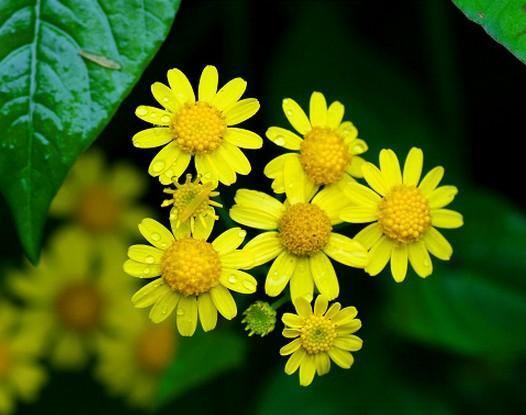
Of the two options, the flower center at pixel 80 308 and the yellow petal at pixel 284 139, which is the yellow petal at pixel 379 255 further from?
the flower center at pixel 80 308

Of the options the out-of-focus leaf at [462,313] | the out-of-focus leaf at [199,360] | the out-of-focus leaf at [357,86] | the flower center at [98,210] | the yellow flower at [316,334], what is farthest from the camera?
the flower center at [98,210]

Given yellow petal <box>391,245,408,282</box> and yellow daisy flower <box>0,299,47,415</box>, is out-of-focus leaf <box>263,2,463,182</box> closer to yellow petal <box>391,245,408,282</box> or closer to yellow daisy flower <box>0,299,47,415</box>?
yellow petal <box>391,245,408,282</box>

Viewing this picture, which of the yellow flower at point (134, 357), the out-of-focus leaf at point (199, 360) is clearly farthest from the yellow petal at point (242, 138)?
the yellow flower at point (134, 357)

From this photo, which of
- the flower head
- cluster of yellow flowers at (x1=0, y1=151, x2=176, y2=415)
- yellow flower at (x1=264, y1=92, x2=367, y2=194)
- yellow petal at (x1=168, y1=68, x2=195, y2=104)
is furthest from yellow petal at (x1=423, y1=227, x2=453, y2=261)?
cluster of yellow flowers at (x1=0, y1=151, x2=176, y2=415)


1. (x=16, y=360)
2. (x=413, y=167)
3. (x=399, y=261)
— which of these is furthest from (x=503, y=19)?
(x=16, y=360)

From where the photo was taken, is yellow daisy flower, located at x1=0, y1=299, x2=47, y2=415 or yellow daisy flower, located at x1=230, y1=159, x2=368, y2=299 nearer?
yellow daisy flower, located at x1=230, y1=159, x2=368, y2=299

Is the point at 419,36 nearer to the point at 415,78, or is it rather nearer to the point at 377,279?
the point at 415,78

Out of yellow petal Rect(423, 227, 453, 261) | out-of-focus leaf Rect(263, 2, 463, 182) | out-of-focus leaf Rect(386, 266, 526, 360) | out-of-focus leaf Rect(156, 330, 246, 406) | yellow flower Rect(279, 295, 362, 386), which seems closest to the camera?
yellow flower Rect(279, 295, 362, 386)

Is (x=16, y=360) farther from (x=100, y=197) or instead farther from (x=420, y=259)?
(x=420, y=259)
